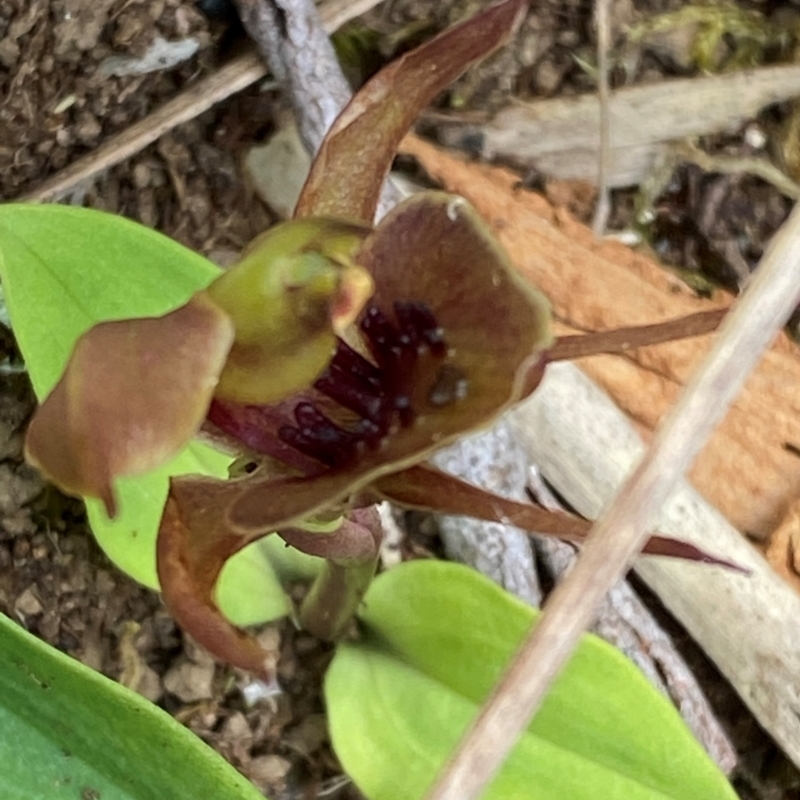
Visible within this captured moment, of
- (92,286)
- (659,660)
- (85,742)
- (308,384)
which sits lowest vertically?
(659,660)

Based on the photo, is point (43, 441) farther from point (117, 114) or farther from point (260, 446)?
point (117, 114)

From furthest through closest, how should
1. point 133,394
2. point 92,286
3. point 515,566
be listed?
point 515,566, point 92,286, point 133,394

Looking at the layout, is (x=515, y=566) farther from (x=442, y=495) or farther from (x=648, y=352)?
(x=442, y=495)

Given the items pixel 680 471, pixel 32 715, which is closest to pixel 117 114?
pixel 32 715

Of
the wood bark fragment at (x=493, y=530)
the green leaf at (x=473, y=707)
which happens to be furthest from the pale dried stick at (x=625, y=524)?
the wood bark fragment at (x=493, y=530)

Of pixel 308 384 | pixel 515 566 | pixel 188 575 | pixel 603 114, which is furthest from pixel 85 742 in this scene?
pixel 603 114

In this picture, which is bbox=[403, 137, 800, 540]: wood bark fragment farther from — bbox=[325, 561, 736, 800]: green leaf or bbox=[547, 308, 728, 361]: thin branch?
bbox=[547, 308, 728, 361]: thin branch

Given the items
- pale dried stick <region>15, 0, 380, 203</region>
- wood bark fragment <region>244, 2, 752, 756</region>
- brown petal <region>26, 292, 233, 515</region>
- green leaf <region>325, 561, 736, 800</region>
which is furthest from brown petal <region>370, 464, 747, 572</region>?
pale dried stick <region>15, 0, 380, 203</region>
